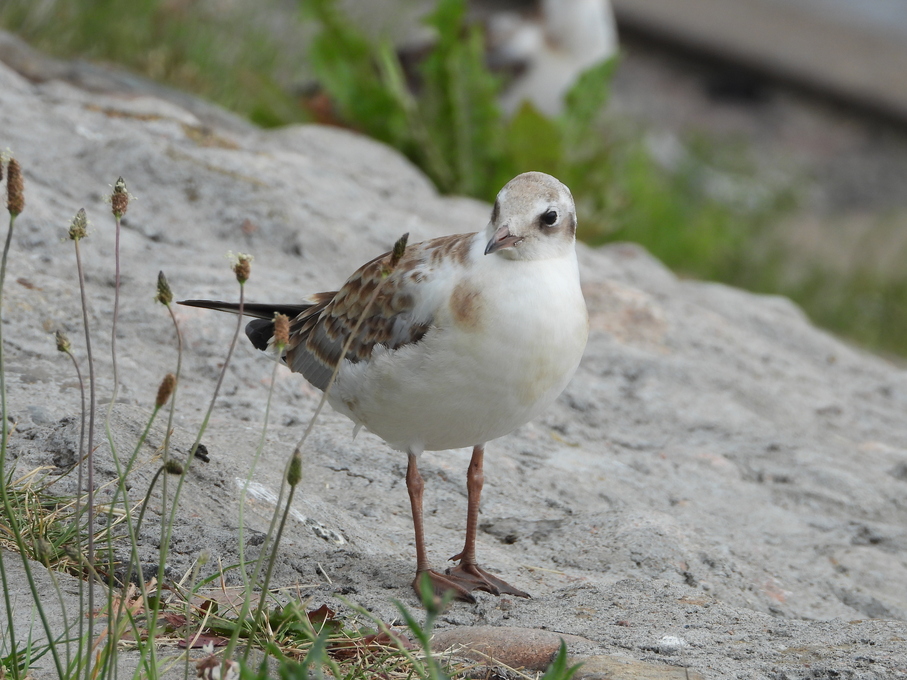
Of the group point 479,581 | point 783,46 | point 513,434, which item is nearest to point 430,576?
Result: point 479,581

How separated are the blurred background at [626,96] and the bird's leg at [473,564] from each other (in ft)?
13.9

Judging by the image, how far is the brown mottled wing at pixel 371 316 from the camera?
316 centimetres

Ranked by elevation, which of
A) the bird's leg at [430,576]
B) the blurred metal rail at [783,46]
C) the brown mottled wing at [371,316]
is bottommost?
the bird's leg at [430,576]

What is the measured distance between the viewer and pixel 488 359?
9.73 feet

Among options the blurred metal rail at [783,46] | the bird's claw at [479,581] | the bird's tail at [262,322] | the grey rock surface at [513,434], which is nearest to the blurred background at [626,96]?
the blurred metal rail at [783,46]

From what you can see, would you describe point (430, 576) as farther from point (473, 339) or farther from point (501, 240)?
point (501, 240)

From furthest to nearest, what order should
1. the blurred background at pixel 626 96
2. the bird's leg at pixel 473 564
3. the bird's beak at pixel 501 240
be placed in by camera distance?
1. the blurred background at pixel 626 96
2. the bird's leg at pixel 473 564
3. the bird's beak at pixel 501 240

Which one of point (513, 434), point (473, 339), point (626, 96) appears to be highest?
point (626, 96)

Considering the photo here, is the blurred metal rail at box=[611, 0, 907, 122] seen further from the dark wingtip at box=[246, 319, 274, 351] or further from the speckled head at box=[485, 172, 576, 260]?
the speckled head at box=[485, 172, 576, 260]

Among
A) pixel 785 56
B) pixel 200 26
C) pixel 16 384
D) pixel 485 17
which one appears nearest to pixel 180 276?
pixel 16 384

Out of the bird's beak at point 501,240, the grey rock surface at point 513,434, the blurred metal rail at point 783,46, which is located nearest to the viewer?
the bird's beak at point 501,240

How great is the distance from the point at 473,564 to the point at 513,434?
4.09 ft

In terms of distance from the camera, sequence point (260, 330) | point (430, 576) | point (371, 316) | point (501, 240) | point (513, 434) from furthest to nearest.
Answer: point (513, 434) < point (260, 330) < point (371, 316) < point (430, 576) < point (501, 240)

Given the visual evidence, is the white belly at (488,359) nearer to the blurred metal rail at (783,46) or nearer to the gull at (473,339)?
the gull at (473,339)
